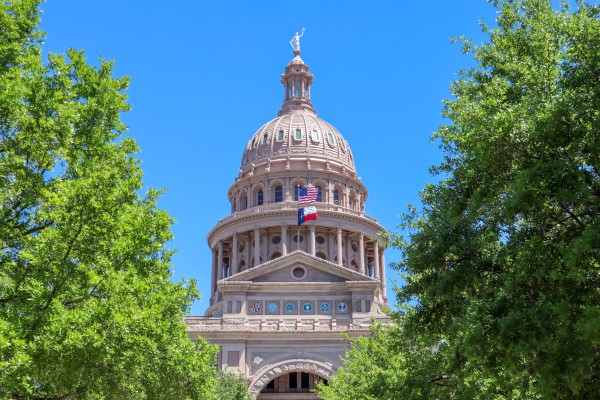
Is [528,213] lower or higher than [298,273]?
lower

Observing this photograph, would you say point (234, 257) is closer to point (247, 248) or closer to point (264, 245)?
point (247, 248)

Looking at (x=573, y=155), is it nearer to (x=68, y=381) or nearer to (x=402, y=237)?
(x=402, y=237)

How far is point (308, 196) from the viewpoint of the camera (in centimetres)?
7969

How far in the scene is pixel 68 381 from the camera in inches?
738

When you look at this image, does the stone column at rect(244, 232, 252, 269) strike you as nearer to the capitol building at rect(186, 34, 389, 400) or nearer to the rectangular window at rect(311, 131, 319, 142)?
the capitol building at rect(186, 34, 389, 400)

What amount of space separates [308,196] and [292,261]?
13497mm

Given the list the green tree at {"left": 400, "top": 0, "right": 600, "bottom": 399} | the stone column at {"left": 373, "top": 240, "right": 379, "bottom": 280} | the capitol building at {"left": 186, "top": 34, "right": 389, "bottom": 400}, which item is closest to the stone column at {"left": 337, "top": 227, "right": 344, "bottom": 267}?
the capitol building at {"left": 186, "top": 34, "right": 389, "bottom": 400}

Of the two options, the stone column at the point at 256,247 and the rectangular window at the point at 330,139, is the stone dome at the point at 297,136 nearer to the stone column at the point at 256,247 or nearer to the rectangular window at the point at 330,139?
the rectangular window at the point at 330,139

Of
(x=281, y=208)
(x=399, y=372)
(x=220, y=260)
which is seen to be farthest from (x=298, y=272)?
(x=399, y=372)

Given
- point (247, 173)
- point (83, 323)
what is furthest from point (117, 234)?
point (247, 173)

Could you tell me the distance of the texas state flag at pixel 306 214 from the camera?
3004 inches

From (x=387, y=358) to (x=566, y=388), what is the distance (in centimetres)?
2110

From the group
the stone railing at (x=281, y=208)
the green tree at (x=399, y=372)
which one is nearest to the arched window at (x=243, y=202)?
the stone railing at (x=281, y=208)

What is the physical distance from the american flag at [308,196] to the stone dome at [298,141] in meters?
8.87
